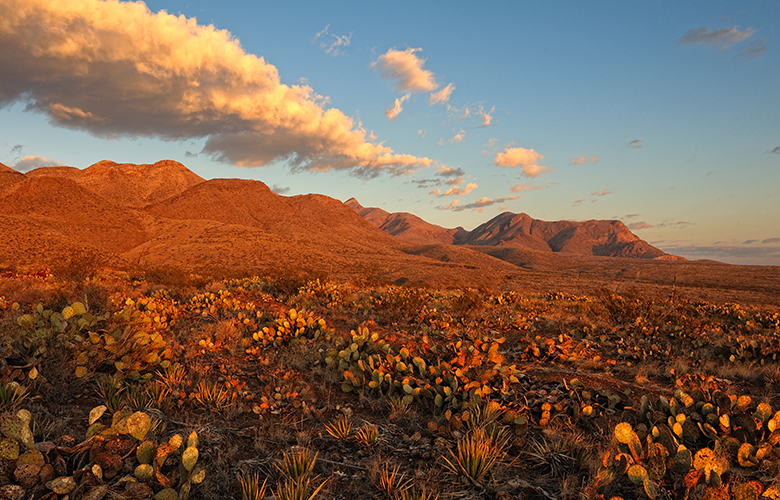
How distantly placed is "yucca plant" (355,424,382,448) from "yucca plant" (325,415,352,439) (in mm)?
101

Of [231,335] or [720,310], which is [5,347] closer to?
[231,335]

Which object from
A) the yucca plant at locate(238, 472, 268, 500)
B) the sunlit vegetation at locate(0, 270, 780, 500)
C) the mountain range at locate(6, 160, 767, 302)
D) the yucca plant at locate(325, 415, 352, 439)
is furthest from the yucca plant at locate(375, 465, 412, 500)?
the mountain range at locate(6, 160, 767, 302)

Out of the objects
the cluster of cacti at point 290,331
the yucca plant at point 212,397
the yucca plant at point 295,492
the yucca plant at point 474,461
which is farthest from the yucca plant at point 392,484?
the cluster of cacti at point 290,331

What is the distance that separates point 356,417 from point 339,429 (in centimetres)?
51

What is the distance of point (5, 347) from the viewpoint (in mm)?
3861

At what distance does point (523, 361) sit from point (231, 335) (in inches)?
194

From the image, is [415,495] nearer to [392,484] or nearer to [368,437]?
[392,484]

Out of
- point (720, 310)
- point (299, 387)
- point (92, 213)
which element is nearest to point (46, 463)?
point (299, 387)

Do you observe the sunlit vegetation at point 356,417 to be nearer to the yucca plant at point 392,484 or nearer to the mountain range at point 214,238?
the yucca plant at point 392,484

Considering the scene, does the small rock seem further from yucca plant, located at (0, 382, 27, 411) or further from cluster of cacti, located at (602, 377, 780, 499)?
cluster of cacti, located at (602, 377, 780, 499)

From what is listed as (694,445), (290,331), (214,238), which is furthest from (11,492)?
(214,238)

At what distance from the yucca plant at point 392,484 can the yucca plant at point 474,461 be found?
13.3 inches

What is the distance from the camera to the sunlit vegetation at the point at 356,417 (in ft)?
7.90

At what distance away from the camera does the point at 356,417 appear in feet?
12.3
